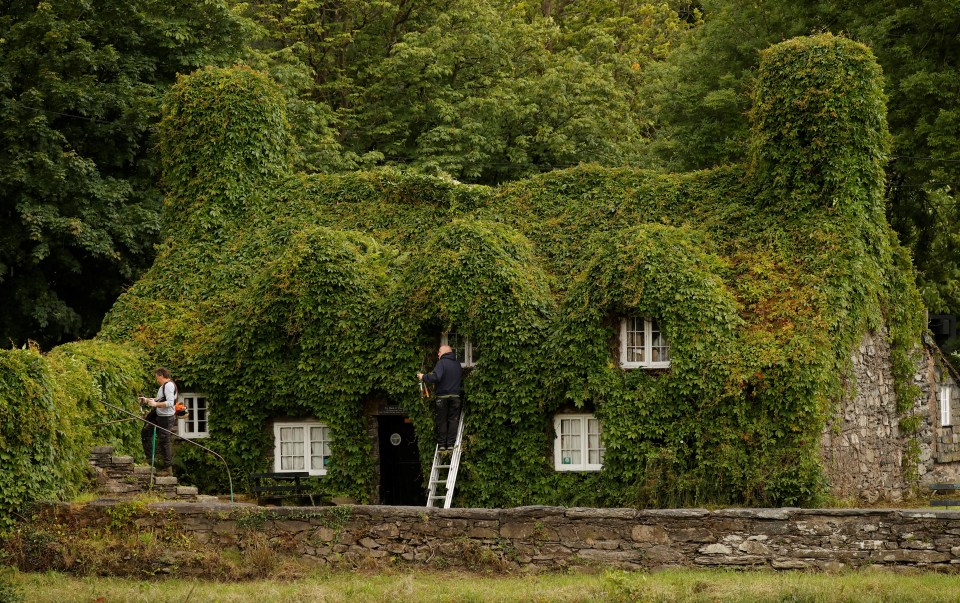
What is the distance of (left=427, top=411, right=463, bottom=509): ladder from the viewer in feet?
77.3

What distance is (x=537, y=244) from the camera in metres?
28.4

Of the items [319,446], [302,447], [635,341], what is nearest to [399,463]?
[319,446]

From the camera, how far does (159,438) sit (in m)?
24.4

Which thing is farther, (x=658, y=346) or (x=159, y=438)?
(x=159, y=438)

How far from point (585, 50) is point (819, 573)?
3492 cm

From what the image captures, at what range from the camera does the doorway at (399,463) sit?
26.5 metres

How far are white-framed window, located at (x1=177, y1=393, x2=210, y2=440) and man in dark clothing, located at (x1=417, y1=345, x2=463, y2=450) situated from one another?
5.45 m

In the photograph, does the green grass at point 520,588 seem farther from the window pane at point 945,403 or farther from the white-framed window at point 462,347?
the window pane at point 945,403

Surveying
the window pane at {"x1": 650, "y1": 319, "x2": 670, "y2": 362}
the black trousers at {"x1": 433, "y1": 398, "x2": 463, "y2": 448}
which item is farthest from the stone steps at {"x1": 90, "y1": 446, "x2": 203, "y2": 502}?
the window pane at {"x1": 650, "y1": 319, "x2": 670, "y2": 362}

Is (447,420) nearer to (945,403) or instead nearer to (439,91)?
(945,403)

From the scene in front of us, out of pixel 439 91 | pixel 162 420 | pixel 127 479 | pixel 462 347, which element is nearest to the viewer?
pixel 127 479

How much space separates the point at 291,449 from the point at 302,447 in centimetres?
24

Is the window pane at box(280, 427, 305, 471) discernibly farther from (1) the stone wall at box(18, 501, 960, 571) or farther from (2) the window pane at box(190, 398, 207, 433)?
(1) the stone wall at box(18, 501, 960, 571)

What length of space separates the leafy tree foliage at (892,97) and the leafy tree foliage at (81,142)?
14143 mm
